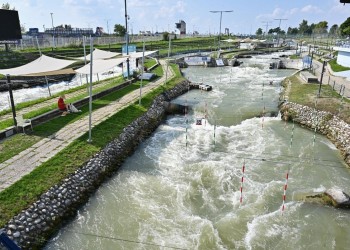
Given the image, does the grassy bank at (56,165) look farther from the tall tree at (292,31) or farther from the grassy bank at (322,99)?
the tall tree at (292,31)

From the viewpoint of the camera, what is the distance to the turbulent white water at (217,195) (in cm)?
1040

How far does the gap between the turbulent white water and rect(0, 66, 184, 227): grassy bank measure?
1.59 m

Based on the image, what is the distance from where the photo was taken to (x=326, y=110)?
21.8 m

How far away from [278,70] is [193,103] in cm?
3121

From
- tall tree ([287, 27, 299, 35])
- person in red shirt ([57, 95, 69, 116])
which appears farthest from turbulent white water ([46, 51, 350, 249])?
tall tree ([287, 27, 299, 35])

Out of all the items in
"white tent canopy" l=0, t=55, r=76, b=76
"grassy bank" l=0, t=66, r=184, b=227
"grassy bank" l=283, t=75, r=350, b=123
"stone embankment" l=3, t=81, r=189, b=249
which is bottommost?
"stone embankment" l=3, t=81, r=189, b=249

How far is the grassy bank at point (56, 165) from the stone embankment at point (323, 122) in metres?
11.9

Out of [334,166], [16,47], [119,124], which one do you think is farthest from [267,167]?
[16,47]

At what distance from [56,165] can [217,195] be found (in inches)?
274

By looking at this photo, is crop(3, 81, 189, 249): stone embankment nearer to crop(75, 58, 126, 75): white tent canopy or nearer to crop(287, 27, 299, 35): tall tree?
crop(75, 58, 126, 75): white tent canopy

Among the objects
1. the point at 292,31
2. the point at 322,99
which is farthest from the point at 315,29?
the point at 322,99

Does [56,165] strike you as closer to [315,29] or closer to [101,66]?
[101,66]

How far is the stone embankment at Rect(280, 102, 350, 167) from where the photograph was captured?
17.9m

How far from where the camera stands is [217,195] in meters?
13.0
